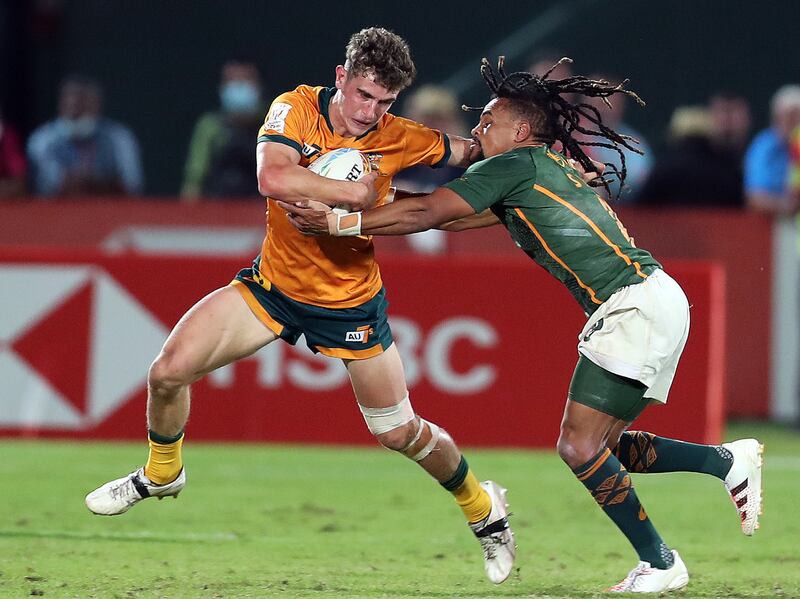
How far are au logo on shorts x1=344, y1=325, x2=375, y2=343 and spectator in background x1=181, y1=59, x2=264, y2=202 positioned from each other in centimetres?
660

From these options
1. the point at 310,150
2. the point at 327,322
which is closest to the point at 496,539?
the point at 327,322

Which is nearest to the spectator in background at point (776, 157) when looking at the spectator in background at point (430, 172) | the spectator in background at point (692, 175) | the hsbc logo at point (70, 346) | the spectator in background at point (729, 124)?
the spectator in background at point (692, 175)

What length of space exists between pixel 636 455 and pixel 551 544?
51.5 inches

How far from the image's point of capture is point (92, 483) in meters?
9.65

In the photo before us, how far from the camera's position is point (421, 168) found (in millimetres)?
13031

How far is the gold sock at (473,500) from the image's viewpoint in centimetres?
707

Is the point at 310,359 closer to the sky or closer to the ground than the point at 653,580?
closer to the ground

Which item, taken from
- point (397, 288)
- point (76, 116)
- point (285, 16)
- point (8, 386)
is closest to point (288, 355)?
point (397, 288)

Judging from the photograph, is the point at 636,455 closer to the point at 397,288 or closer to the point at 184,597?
the point at 184,597

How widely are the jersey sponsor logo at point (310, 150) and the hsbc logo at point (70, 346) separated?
15.1 feet

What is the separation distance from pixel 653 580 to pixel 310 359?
5.00 meters

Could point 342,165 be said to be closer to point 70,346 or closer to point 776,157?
point 70,346

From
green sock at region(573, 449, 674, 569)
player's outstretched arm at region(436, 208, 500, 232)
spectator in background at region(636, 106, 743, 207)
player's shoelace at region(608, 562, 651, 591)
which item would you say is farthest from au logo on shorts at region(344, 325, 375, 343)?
spectator in background at region(636, 106, 743, 207)

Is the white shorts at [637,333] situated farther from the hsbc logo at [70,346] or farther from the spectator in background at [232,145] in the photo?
the spectator in background at [232,145]
